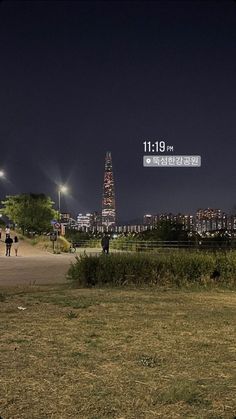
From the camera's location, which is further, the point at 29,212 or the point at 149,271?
the point at 29,212

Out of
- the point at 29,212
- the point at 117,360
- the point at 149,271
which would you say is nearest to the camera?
the point at 117,360

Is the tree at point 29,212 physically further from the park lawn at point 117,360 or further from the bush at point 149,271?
the park lawn at point 117,360

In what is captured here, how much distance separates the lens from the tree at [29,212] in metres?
83.2

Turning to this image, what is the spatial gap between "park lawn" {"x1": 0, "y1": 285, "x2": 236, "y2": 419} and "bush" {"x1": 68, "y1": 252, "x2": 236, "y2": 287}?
143 inches

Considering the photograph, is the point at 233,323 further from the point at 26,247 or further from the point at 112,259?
the point at 26,247

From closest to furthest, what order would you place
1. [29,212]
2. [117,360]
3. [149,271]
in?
[117,360] → [149,271] → [29,212]

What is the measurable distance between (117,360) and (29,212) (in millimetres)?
77999

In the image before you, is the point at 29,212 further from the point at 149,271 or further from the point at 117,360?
the point at 117,360

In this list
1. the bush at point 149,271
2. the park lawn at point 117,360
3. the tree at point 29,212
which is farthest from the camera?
the tree at point 29,212

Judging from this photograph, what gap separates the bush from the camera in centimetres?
1536

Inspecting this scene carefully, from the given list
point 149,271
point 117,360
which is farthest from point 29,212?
point 117,360

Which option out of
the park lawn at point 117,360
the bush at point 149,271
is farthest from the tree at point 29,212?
the park lawn at point 117,360

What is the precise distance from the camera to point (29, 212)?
83312 millimetres

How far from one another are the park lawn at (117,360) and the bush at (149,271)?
3.63 metres
